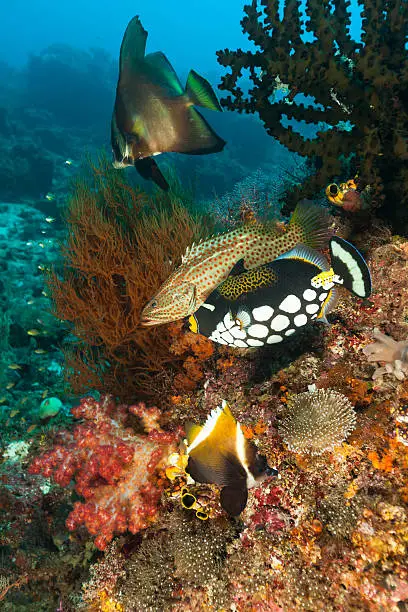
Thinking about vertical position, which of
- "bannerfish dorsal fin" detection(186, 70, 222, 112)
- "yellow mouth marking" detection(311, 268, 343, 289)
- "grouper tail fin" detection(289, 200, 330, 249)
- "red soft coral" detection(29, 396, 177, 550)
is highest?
"bannerfish dorsal fin" detection(186, 70, 222, 112)

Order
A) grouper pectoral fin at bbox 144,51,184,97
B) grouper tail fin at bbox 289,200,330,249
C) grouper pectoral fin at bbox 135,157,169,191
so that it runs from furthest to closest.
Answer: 1. grouper pectoral fin at bbox 135,157,169,191
2. grouper tail fin at bbox 289,200,330,249
3. grouper pectoral fin at bbox 144,51,184,97

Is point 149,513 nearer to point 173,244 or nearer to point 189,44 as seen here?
point 173,244

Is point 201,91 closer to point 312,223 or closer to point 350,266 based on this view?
point 312,223

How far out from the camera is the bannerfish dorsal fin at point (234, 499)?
225cm

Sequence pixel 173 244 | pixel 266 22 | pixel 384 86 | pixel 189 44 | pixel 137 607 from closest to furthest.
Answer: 1. pixel 137 607
2. pixel 384 86
3. pixel 266 22
4. pixel 173 244
5. pixel 189 44

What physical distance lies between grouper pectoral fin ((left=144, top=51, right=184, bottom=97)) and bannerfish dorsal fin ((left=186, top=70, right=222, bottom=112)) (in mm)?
142

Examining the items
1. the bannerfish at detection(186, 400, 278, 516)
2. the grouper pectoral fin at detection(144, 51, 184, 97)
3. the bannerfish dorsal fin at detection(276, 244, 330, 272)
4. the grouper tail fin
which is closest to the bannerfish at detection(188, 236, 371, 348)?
the bannerfish dorsal fin at detection(276, 244, 330, 272)

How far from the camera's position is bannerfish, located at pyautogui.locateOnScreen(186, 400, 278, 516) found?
7.35ft

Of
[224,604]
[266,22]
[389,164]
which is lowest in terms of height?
[224,604]

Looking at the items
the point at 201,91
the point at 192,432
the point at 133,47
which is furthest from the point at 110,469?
the point at 133,47

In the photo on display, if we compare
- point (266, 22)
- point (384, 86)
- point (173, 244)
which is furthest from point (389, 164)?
point (173, 244)

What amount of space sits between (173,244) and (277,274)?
2.91m

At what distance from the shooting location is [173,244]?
4902mm

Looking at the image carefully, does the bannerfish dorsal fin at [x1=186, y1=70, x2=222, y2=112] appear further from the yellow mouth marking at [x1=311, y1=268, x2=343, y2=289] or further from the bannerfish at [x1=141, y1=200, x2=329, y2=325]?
the yellow mouth marking at [x1=311, y1=268, x2=343, y2=289]
